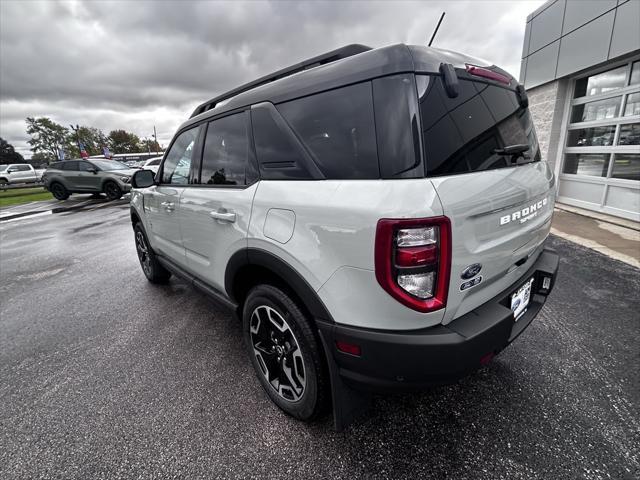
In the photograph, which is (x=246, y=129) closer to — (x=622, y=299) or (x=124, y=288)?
(x=124, y=288)

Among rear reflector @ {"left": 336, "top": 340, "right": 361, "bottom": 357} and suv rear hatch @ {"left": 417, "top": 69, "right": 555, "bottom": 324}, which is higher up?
suv rear hatch @ {"left": 417, "top": 69, "right": 555, "bottom": 324}

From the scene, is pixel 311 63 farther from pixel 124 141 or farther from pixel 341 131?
pixel 124 141

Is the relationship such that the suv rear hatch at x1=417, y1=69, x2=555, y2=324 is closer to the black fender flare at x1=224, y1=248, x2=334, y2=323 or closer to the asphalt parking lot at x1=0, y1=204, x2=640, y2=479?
the black fender flare at x1=224, y1=248, x2=334, y2=323

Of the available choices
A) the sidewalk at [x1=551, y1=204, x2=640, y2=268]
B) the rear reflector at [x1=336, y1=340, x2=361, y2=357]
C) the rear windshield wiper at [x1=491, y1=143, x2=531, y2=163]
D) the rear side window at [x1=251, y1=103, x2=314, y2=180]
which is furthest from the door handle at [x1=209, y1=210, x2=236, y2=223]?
the sidewalk at [x1=551, y1=204, x2=640, y2=268]

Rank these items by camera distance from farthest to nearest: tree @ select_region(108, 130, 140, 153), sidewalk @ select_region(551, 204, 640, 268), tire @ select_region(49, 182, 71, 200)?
tree @ select_region(108, 130, 140, 153), tire @ select_region(49, 182, 71, 200), sidewalk @ select_region(551, 204, 640, 268)

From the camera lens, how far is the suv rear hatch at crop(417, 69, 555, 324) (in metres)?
1.29

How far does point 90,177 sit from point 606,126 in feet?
55.9

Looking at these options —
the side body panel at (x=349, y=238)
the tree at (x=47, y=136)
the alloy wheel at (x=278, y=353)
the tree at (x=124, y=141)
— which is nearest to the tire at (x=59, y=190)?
the alloy wheel at (x=278, y=353)

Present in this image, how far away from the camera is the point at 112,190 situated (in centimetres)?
1325

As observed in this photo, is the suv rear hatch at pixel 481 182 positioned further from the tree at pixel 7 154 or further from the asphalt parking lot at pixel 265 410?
the tree at pixel 7 154

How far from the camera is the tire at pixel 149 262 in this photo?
12.6 feet

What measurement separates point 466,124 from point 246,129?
129 cm

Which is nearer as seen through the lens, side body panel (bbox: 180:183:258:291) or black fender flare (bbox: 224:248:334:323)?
black fender flare (bbox: 224:248:334:323)

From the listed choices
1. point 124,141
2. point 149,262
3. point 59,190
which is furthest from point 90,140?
point 149,262
